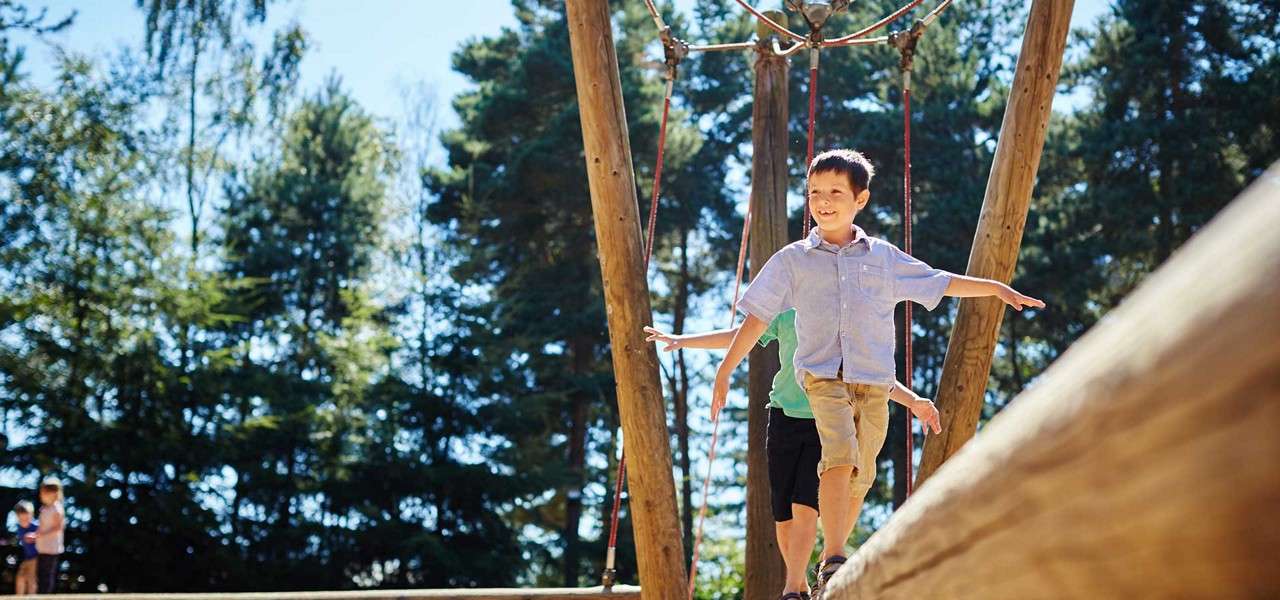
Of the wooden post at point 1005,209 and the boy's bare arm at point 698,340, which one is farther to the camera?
the wooden post at point 1005,209

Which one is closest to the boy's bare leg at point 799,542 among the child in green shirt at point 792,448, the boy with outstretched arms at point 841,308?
the child in green shirt at point 792,448

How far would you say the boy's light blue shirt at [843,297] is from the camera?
287cm

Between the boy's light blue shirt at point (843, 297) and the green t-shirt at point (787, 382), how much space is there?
21 centimetres

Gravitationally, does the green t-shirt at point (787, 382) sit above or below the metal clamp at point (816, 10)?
below

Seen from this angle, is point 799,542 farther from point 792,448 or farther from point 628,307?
point 628,307

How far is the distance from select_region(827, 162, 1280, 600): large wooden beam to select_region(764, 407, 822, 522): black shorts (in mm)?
2427

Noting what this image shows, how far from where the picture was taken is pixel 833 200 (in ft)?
9.59

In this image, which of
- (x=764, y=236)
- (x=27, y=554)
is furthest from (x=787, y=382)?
(x=27, y=554)

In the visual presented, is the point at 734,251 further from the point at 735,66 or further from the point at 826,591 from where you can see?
the point at 826,591

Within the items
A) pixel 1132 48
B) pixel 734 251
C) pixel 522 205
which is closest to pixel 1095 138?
pixel 1132 48

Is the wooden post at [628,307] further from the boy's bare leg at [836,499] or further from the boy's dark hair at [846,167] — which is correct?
the boy's dark hair at [846,167]

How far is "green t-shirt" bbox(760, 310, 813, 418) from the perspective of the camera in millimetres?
3201

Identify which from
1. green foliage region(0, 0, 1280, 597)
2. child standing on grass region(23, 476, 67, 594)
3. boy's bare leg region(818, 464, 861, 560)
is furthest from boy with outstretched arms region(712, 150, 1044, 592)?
green foliage region(0, 0, 1280, 597)

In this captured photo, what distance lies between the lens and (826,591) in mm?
1525
